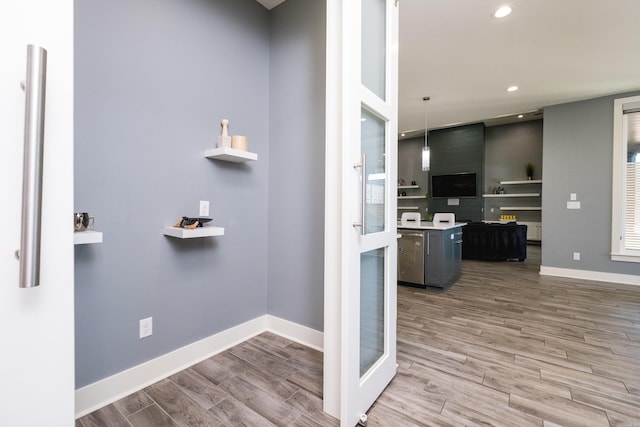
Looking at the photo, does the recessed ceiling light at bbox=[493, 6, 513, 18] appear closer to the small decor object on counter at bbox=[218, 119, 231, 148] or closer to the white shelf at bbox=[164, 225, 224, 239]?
the small decor object on counter at bbox=[218, 119, 231, 148]

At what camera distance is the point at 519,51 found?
3299 millimetres

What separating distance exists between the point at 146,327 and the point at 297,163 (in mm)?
1553

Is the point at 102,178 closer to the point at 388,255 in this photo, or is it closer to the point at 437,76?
the point at 388,255

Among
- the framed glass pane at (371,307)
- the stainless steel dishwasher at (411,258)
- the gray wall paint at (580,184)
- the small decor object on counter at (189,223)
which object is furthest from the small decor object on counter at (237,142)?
the gray wall paint at (580,184)

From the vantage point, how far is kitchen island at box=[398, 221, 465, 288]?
3.92 metres

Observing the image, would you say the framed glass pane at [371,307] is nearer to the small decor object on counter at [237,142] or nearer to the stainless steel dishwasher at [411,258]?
the small decor object on counter at [237,142]

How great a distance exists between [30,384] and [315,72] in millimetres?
2293

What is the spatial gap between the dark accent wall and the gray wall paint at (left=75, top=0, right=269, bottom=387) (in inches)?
269

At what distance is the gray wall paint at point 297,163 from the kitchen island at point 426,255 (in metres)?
2.15

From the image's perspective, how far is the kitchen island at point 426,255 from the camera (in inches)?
154

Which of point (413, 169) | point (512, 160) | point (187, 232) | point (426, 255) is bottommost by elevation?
point (426, 255)

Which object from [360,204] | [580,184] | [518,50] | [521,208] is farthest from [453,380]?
[521,208]

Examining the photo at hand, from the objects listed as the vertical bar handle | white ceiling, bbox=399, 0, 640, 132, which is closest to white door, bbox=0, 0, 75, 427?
the vertical bar handle

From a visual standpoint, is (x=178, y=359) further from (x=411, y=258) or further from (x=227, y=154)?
(x=411, y=258)
